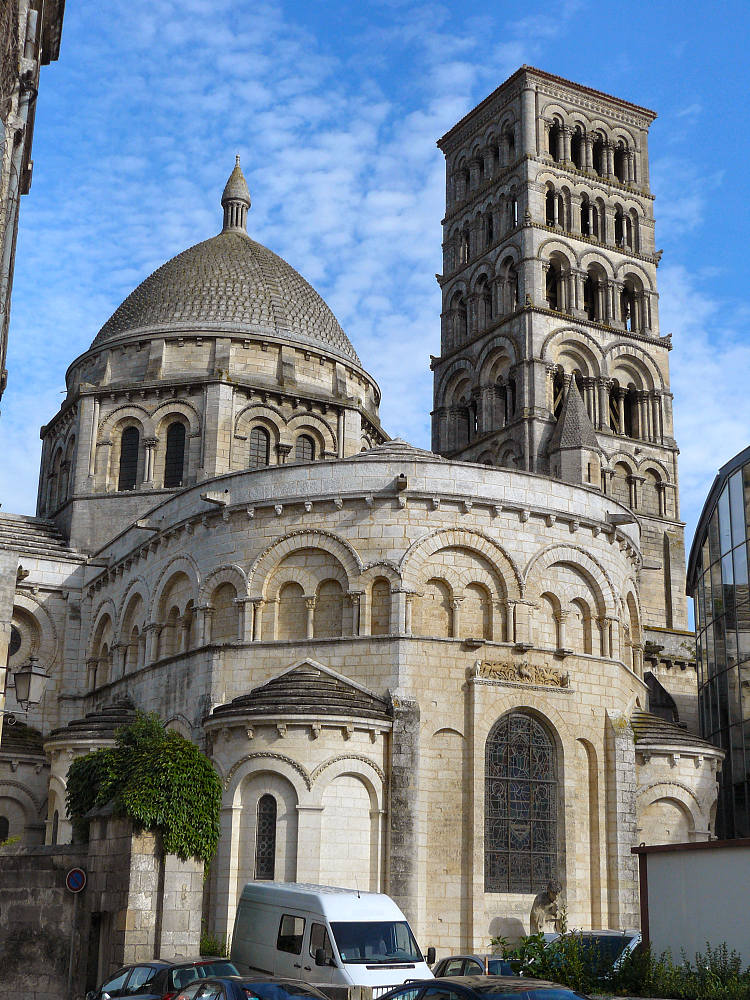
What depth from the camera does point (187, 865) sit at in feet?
72.9

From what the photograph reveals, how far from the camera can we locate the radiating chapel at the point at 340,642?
29.9 m

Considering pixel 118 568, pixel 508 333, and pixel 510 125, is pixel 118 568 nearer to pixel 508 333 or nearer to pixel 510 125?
pixel 508 333

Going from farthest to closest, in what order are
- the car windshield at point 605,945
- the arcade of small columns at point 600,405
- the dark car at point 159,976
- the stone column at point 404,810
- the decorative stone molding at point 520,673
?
1. the arcade of small columns at point 600,405
2. the decorative stone molding at point 520,673
3. the stone column at point 404,810
4. the car windshield at point 605,945
5. the dark car at point 159,976

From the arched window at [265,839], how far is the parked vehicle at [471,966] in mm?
7178

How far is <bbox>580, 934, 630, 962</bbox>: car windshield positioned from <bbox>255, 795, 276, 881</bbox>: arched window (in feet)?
28.1

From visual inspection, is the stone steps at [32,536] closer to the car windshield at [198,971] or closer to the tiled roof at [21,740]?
the tiled roof at [21,740]

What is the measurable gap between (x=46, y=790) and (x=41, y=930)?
1909cm

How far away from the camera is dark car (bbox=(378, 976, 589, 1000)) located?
13.3 m

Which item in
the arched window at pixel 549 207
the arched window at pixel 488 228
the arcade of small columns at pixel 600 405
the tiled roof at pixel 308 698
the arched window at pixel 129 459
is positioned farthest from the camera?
the arched window at pixel 488 228

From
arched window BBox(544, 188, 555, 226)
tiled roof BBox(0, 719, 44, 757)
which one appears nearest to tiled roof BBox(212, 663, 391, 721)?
tiled roof BBox(0, 719, 44, 757)

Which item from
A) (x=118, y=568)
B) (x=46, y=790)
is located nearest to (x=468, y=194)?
(x=118, y=568)

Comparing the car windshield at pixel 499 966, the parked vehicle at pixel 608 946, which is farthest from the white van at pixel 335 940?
the parked vehicle at pixel 608 946

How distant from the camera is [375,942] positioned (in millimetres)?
20344

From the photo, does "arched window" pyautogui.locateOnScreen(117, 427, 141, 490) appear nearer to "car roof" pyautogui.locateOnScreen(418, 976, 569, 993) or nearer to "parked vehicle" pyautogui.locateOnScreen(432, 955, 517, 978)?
"parked vehicle" pyautogui.locateOnScreen(432, 955, 517, 978)
